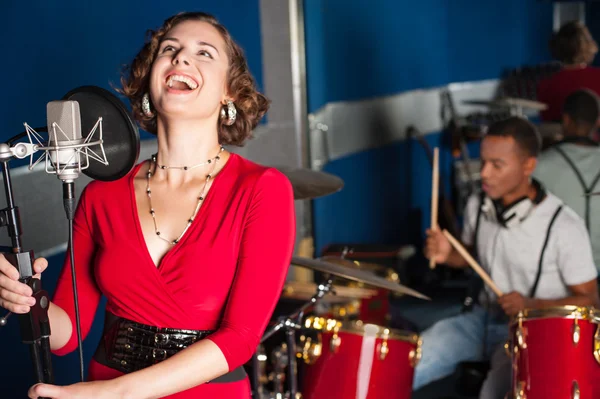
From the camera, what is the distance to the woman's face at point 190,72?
5.70 feet

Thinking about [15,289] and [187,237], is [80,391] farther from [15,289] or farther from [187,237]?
[187,237]

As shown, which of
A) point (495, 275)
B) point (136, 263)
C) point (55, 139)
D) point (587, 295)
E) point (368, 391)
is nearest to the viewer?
point (55, 139)

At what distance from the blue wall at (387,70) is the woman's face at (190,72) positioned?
2.62 m

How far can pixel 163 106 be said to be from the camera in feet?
5.72

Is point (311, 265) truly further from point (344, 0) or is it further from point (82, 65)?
point (344, 0)

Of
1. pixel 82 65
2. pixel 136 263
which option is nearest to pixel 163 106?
pixel 136 263

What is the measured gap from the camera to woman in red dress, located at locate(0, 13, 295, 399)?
5.49 feet

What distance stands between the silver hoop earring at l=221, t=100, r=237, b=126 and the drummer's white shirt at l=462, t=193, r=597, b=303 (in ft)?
5.03

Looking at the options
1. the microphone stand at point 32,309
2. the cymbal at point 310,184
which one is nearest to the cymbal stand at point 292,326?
the cymbal at point 310,184

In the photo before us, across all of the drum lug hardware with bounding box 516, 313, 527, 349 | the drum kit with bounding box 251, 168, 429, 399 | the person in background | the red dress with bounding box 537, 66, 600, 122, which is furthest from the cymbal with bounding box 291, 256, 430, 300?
the red dress with bounding box 537, 66, 600, 122

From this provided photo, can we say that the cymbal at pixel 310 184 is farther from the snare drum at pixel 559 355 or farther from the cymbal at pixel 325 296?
the cymbal at pixel 325 296

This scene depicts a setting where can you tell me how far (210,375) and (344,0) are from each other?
3894 mm

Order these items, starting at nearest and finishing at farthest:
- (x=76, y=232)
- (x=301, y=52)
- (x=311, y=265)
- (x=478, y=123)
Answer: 1. (x=76, y=232)
2. (x=311, y=265)
3. (x=301, y=52)
4. (x=478, y=123)

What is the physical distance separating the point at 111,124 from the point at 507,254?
1966mm
